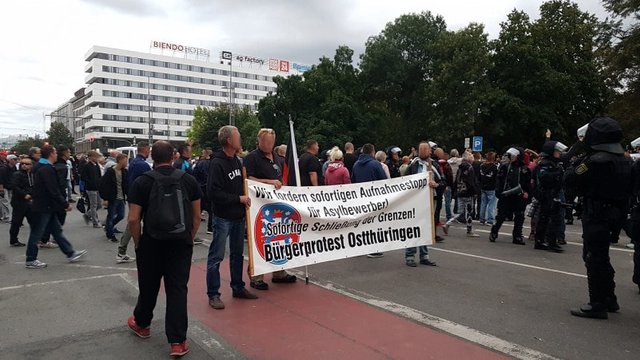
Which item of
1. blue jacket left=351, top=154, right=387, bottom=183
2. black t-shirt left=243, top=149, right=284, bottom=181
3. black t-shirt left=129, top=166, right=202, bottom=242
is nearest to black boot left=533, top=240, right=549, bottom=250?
blue jacket left=351, top=154, right=387, bottom=183

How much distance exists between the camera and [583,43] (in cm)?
3866

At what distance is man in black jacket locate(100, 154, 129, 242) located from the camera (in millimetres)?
10094

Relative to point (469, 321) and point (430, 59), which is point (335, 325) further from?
point (430, 59)

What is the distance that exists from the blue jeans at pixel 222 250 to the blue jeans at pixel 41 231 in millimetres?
3733

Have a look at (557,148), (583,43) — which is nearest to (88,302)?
(557,148)

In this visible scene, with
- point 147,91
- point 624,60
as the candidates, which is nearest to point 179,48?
point 147,91

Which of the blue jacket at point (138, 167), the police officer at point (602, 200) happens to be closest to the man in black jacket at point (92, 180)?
the blue jacket at point (138, 167)

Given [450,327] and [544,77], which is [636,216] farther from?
[544,77]

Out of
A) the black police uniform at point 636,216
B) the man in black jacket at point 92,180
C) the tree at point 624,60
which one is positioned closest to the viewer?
the black police uniform at point 636,216

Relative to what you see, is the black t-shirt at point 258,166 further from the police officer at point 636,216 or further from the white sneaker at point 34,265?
the police officer at point 636,216

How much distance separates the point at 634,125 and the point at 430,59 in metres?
23.6

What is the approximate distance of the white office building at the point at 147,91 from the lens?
97625 millimetres

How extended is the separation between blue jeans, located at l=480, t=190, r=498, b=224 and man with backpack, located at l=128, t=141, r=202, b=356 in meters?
9.32

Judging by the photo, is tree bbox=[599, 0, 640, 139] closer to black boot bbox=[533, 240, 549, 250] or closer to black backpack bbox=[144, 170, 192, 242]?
black boot bbox=[533, 240, 549, 250]
